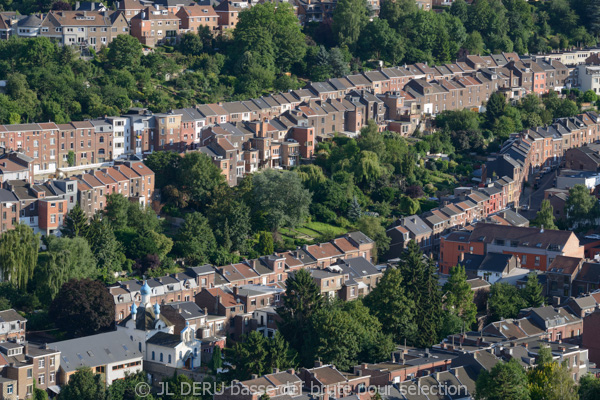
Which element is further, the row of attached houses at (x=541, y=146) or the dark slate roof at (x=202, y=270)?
the row of attached houses at (x=541, y=146)

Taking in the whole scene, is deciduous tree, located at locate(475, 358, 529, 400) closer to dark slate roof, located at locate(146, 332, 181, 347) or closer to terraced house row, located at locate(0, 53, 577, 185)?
dark slate roof, located at locate(146, 332, 181, 347)

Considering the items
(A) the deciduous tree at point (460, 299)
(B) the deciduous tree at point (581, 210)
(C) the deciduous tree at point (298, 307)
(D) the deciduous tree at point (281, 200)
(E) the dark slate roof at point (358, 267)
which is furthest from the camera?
(B) the deciduous tree at point (581, 210)

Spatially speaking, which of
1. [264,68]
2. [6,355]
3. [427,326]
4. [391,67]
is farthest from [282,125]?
[6,355]

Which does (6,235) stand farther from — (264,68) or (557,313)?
(264,68)

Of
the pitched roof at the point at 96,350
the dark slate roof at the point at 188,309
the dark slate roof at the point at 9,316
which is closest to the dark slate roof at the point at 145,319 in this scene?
the dark slate roof at the point at 188,309

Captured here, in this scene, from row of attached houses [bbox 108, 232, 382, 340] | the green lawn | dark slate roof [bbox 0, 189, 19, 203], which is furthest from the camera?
the green lawn

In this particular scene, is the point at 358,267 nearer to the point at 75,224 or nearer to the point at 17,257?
the point at 75,224

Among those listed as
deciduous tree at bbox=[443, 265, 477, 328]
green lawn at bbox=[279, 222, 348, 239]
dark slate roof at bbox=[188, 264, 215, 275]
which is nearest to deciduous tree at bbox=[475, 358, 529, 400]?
deciduous tree at bbox=[443, 265, 477, 328]

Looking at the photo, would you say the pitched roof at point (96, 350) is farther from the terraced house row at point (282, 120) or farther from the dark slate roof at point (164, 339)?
the terraced house row at point (282, 120)

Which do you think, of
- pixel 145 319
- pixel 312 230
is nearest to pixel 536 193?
pixel 312 230
